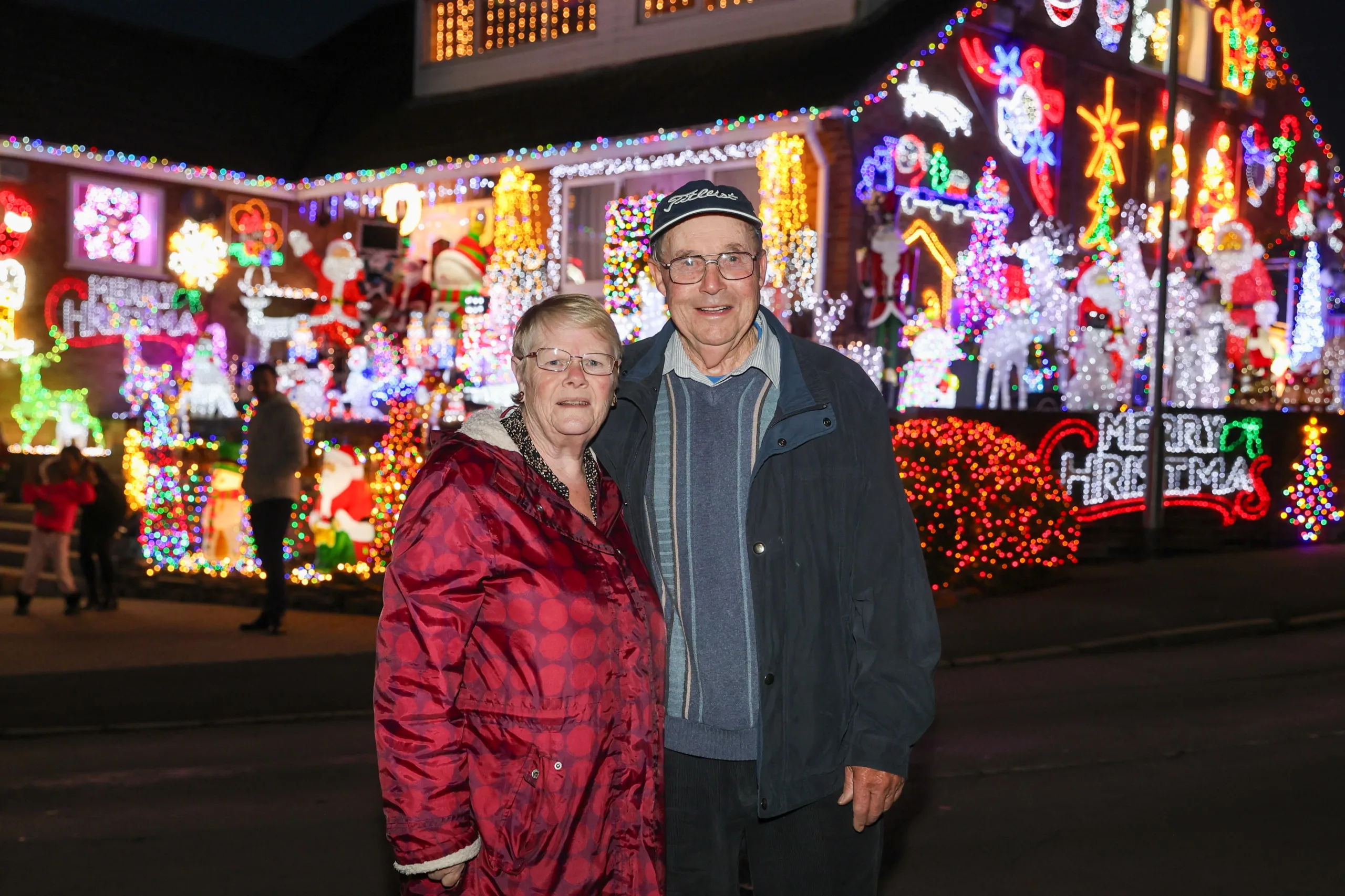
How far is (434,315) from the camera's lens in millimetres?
20156

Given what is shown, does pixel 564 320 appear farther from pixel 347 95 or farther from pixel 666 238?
pixel 347 95

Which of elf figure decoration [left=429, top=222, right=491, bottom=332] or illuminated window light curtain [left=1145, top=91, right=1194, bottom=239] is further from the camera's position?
elf figure decoration [left=429, top=222, right=491, bottom=332]

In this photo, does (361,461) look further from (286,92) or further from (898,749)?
(286,92)

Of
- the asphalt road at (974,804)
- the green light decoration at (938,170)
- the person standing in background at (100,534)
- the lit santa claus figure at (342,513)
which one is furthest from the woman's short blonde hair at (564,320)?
the green light decoration at (938,170)

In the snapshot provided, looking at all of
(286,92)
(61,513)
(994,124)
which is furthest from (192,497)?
(286,92)

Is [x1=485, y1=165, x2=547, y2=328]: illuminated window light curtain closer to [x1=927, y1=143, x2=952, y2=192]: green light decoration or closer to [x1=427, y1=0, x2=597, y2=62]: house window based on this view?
[x1=427, y1=0, x2=597, y2=62]: house window

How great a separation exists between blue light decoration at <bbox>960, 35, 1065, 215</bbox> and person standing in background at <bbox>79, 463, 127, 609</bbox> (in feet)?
36.3

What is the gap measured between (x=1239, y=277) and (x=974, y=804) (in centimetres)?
1528

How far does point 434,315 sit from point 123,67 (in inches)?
246

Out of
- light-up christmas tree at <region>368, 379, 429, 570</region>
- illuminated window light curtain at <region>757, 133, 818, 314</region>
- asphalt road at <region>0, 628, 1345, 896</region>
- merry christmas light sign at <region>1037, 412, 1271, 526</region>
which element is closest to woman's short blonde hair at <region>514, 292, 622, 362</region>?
asphalt road at <region>0, 628, 1345, 896</region>

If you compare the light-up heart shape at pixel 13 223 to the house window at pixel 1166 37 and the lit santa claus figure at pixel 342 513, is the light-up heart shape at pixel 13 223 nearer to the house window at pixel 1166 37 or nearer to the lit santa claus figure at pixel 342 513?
the lit santa claus figure at pixel 342 513

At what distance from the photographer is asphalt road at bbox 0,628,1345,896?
5500mm

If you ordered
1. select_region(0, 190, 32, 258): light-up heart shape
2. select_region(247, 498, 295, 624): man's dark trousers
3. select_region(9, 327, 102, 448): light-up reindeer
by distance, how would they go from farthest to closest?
select_region(0, 190, 32, 258): light-up heart shape → select_region(9, 327, 102, 448): light-up reindeer → select_region(247, 498, 295, 624): man's dark trousers

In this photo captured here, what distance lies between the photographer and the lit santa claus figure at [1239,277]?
1955 cm
